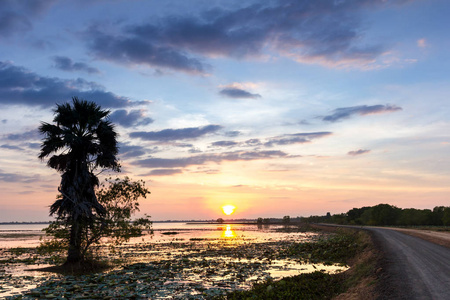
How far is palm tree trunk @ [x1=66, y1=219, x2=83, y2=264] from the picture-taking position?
28.9 m

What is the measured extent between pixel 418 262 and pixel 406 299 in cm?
967

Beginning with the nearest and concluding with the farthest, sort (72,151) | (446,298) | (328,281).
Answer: (446,298)
(328,281)
(72,151)

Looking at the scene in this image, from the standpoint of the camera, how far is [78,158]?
30703 mm

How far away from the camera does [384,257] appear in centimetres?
2466

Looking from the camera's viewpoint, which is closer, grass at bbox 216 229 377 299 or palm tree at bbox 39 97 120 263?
grass at bbox 216 229 377 299

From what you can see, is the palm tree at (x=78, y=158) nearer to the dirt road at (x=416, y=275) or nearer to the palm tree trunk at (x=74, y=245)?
the palm tree trunk at (x=74, y=245)

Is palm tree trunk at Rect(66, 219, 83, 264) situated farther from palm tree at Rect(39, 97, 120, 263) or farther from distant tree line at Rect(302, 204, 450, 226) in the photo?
distant tree line at Rect(302, 204, 450, 226)

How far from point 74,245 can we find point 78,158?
7.76 meters

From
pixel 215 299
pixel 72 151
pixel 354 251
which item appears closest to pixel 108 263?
pixel 72 151

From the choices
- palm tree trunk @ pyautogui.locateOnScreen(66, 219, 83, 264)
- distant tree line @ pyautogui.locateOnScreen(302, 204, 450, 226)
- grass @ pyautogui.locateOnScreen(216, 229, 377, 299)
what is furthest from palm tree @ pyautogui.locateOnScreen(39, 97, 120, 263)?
distant tree line @ pyautogui.locateOnScreen(302, 204, 450, 226)

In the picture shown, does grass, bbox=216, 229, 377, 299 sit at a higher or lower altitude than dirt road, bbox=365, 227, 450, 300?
lower

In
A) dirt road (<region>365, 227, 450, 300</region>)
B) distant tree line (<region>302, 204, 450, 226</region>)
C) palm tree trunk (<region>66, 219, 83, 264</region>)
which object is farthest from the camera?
distant tree line (<region>302, 204, 450, 226</region>)

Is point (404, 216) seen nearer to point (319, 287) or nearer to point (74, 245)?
point (319, 287)

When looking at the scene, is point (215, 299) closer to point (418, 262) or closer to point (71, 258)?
point (418, 262)
